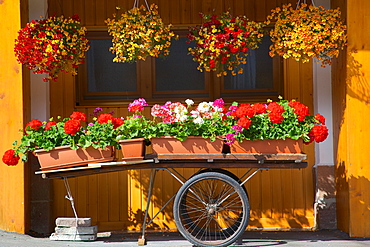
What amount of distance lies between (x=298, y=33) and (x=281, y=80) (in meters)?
1.40

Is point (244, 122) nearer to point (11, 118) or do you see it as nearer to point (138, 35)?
point (138, 35)

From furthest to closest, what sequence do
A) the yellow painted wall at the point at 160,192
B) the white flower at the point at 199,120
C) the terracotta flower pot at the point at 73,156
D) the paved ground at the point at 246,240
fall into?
the yellow painted wall at the point at 160,192 → the paved ground at the point at 246,240 → the terracotta flower pot at the point at 73,156 → the white flower at the point at 199,120

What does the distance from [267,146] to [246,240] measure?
4.09ft

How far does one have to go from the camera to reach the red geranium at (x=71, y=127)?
6.09 meters

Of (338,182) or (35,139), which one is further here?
(338,182)

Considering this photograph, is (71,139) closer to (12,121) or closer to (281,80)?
(12,121)

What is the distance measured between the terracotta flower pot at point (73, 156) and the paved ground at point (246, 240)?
3.00ft

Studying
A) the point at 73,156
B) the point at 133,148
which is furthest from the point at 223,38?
the point at 73,156

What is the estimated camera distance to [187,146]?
610 centimetres

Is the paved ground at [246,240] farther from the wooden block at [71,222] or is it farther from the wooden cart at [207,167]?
the wooden cart at [207,167]

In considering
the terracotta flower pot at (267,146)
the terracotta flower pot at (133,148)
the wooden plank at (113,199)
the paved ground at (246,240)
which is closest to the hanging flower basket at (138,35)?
the terracotta flower pot at (133,148)

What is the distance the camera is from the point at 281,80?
7.81m

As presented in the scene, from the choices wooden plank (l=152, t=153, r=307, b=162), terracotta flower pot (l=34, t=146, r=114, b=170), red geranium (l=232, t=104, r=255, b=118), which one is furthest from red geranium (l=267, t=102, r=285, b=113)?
terracotta flower pot (l=34, t=146, r=114, b=170)

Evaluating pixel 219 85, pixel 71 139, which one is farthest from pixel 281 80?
pixel 71 139
